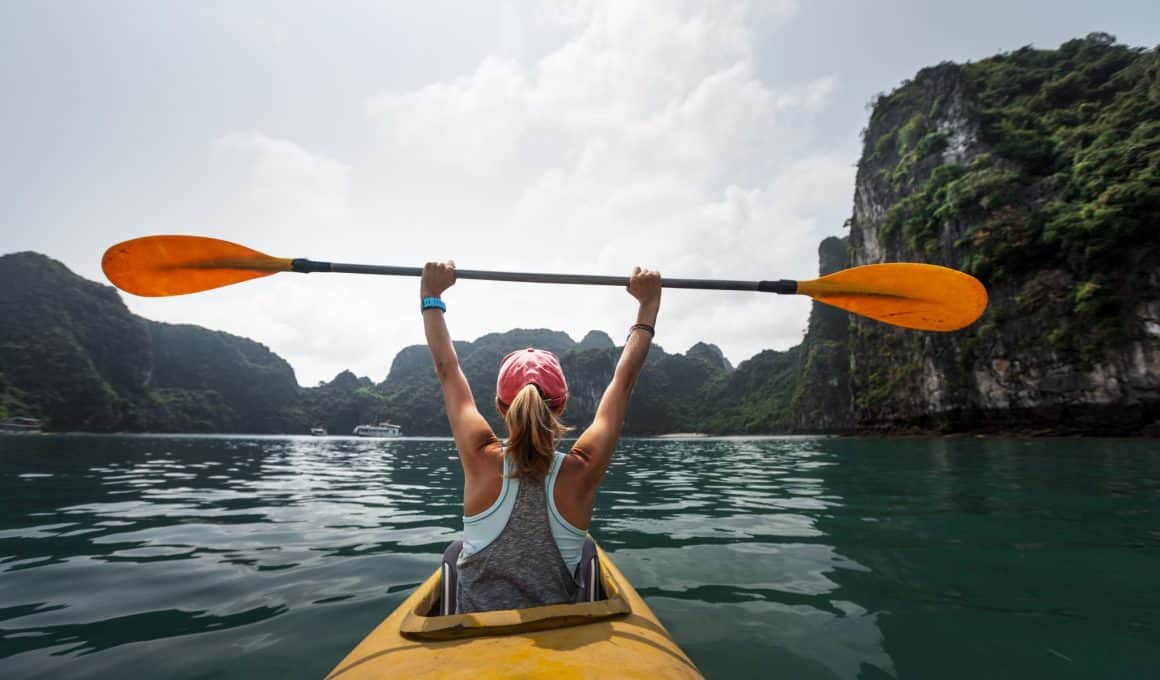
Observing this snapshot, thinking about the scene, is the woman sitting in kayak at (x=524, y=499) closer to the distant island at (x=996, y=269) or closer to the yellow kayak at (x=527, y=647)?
the yellow kayak at (x=527, y=647)

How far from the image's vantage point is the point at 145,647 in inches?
106

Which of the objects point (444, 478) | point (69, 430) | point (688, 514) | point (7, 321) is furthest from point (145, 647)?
point (7, 321)

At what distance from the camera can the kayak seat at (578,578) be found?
6.40 ft

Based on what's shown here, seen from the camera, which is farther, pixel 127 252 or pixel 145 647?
pixel 127 252

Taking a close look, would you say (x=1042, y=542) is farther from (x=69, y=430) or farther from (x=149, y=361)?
(x=149, y=361)

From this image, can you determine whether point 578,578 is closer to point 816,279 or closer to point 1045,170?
point 816,279

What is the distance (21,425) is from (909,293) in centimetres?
9202

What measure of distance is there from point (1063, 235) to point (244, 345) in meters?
155

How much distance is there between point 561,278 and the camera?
3664mm

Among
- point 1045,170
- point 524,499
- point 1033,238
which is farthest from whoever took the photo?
point 1045,170

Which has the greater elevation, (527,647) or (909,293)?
(909,293)

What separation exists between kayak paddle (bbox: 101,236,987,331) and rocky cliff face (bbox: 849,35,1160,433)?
1298 inches

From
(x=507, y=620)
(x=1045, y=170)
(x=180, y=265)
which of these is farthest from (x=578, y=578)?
(x=1045, y=170)

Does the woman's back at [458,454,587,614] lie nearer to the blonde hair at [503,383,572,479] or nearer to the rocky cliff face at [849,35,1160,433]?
the blonde hair at [503,383,572,479]
